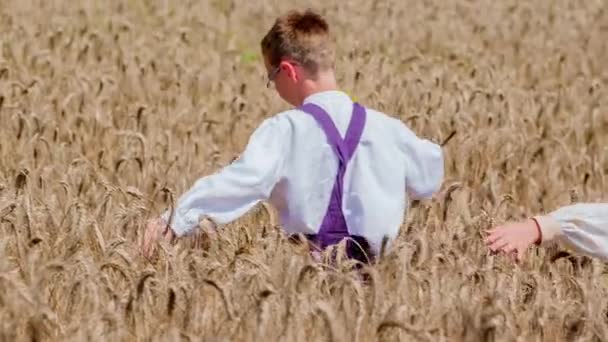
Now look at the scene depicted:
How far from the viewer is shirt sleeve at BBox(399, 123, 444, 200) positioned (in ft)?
15.8

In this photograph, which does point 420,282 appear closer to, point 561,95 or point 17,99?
point 17,99

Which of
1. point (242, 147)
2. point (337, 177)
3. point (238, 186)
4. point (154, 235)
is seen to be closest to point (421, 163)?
point (337, 177)

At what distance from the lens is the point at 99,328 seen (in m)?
3.63

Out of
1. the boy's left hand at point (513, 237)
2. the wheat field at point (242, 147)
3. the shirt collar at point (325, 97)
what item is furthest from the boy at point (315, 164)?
the boy's left hand at point (513, 237)

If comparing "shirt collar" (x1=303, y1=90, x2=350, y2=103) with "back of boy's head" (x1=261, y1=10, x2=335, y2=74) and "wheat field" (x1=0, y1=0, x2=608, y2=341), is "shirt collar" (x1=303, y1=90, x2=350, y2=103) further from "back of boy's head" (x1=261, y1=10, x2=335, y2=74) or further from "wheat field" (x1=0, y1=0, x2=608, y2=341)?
"wheat field" (x1=0, y1=0, x2=608, y2=341)

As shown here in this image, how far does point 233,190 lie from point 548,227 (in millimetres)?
907

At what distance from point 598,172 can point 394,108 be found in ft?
4.55

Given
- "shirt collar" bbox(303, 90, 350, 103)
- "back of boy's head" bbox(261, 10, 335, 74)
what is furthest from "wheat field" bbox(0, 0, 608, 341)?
"back of boy's head" bbox(261, 10, 335, 74)

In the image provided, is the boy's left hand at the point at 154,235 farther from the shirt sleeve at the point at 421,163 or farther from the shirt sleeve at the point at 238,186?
the shirt sleeve at the point at 421,163

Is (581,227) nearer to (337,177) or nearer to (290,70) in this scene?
(337,177)

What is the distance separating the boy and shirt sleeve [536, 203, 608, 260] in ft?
1.43

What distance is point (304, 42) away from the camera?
4699 mm

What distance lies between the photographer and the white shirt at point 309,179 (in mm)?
4520

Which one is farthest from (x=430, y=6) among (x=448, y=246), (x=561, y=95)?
(x=448, y=246)
